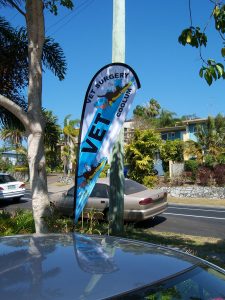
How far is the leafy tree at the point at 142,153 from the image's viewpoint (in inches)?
1194

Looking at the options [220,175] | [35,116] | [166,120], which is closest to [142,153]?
[220,175]

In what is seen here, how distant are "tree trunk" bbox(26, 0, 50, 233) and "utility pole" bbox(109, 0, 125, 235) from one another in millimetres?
2010

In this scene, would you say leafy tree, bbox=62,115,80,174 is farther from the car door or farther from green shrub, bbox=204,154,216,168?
the car door

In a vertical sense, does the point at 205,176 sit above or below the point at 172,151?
below

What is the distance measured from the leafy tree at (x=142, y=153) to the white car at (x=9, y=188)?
10261mm

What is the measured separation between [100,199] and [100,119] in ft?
23.8

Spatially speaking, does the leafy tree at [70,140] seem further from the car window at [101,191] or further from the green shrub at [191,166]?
the car window at [101,191]

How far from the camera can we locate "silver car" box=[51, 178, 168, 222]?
1290 cm

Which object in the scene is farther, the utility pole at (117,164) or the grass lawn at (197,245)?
the utility pole at (117,164)

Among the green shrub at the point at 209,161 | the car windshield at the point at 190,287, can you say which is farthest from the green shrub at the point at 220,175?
the car windshield at the point at 190,287

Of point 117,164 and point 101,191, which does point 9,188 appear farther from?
point 117,164

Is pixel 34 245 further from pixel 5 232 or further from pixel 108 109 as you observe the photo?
pixel 5 232

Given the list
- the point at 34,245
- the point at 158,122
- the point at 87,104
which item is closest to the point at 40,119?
the point at 87,104

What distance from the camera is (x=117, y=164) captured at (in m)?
8.99
